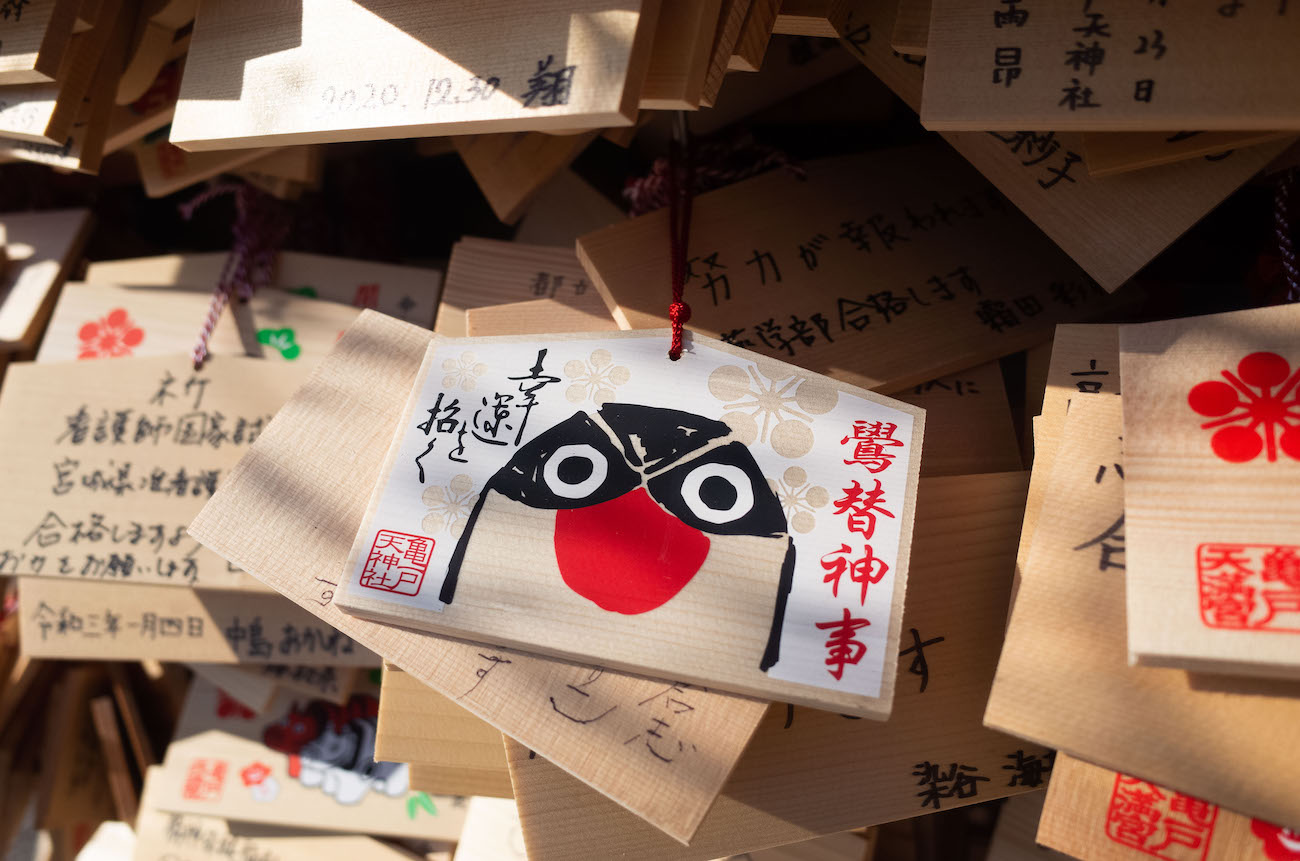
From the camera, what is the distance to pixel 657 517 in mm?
737

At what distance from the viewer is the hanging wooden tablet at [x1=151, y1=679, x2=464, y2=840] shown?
50.9 inches

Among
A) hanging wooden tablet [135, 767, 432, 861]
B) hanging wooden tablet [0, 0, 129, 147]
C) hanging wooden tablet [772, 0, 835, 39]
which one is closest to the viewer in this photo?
hanging wooden tablet [772, 0, 835, 39]

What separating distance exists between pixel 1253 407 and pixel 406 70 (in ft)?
2.59

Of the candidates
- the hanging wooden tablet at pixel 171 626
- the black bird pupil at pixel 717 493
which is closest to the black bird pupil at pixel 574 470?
the black bird pupil at pixel 717 493

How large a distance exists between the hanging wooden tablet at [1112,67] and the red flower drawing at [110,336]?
1.23 meters

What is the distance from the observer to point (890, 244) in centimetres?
105

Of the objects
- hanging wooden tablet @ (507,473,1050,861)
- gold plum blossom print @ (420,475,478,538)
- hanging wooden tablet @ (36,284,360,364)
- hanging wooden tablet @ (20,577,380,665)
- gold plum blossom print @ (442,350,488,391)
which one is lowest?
hanging wooden tablet @ (20,577,380,665)

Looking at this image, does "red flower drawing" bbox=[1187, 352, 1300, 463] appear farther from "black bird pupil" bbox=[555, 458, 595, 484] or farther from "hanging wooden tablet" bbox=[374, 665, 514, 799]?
"hanging wooden tablet" bbox=[374, 665, 514, 799]

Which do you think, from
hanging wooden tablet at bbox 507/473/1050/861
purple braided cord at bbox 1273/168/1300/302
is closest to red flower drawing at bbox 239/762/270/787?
hanging wooden tablet at bbox 507/473/1050/861

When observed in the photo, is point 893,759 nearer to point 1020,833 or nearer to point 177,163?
point 1020,833

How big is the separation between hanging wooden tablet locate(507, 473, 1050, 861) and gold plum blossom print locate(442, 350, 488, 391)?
353 mm

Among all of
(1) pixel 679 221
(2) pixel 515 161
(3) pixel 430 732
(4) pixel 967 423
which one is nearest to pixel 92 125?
(2) pixel 515 161

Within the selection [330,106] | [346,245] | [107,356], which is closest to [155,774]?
[107,356]

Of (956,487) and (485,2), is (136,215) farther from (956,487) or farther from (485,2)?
(956,487)
